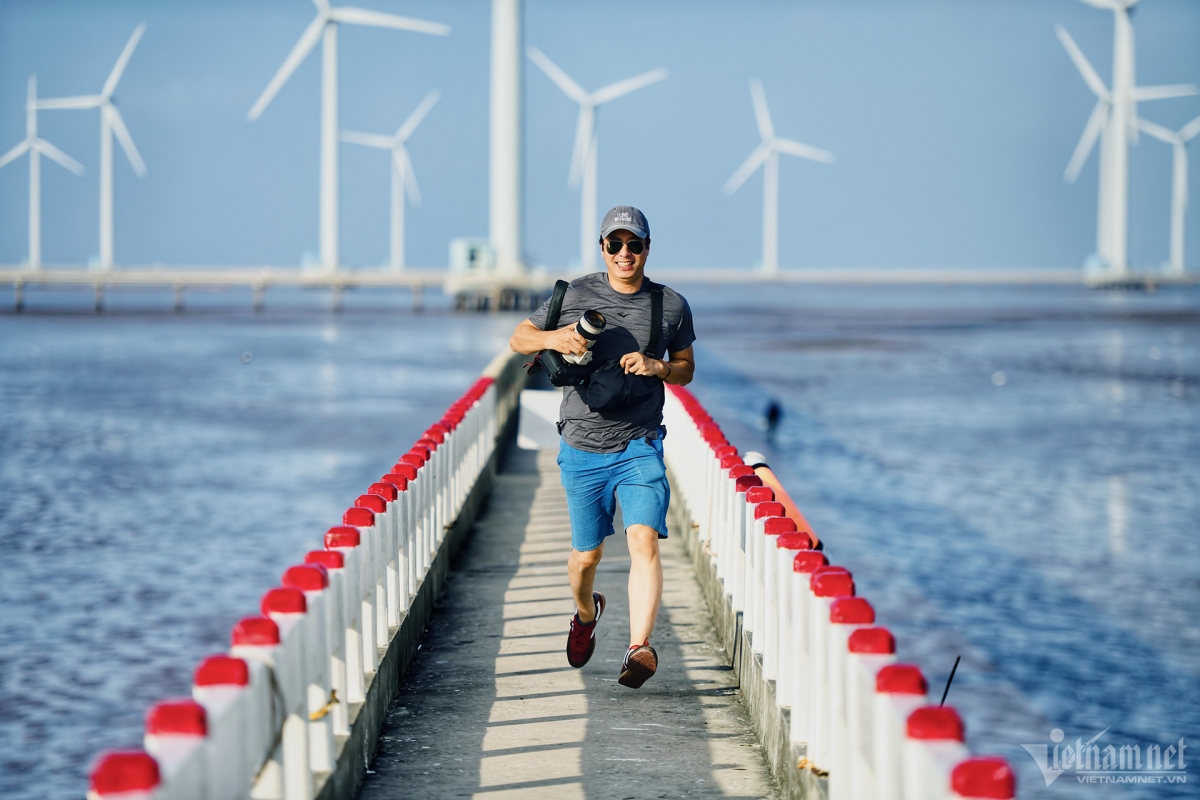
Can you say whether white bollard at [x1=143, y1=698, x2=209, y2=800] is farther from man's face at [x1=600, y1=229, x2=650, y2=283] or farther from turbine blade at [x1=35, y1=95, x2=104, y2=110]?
turbine blade at [x1=35, y1=95, x2=104, y2=110]

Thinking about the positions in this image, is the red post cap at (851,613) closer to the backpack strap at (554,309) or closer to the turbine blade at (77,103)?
the backpack strap at (554,309)

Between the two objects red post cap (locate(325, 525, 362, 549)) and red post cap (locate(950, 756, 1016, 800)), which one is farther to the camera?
red post cap (locate(325, 525, 362, 549))

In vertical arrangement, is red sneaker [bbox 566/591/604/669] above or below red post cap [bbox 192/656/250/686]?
below

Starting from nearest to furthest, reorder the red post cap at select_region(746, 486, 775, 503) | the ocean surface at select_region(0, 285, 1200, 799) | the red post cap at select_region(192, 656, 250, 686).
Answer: the red post cap at select_region(192, 656, 250, 686)
the red post cap at select_region(746, 486, 775, 503)
the ocean surface at select_region(0, 285, 1200, 799)

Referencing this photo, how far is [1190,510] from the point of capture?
72.9 ft

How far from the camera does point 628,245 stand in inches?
256

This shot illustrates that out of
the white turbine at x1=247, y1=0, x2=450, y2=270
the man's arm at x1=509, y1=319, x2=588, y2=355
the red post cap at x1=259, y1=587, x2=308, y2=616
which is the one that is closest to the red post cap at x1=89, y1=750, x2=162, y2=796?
the red post cap at x1=259, y1=587, x2=308, y2=616

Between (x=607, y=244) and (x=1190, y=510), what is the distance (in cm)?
1810

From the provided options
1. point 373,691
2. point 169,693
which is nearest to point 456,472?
point 169,693

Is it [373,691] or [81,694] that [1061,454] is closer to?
[81,694]

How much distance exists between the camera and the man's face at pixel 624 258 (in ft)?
21.4

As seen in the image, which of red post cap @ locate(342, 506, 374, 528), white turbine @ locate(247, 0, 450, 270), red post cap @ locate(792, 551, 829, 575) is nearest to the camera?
red post cap @ locate(792, 551, 829, 575)

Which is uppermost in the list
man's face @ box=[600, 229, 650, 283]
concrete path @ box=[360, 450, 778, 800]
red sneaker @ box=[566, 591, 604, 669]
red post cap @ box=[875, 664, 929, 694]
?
man's face @ box=[600, 229, 650, 283]

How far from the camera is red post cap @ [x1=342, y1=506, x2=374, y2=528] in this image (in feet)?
20.7
